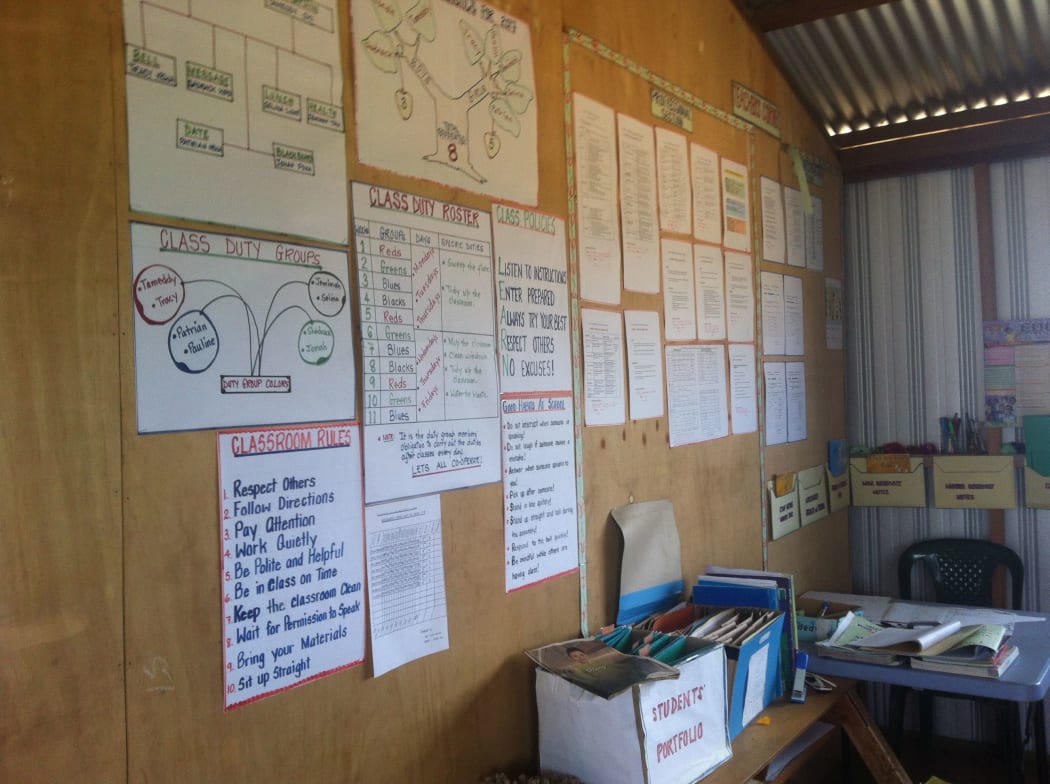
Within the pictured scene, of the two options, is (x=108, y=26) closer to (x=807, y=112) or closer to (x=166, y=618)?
(x=166, y=618)

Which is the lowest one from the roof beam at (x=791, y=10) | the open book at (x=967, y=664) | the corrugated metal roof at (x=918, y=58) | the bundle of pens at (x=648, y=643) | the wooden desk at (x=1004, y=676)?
the wooden desk at (x=1004, y=676)

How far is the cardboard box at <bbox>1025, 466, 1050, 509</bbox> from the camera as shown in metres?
3.60

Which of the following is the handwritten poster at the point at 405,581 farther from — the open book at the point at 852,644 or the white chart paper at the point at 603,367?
the open book at the point at 852,644

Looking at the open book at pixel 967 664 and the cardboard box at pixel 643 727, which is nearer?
the cardboard box at pixel 643 727

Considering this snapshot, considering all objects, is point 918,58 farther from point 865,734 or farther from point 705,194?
point 865,734

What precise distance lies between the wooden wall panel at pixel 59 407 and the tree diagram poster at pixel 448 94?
1.87 feet

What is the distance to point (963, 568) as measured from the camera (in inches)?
146

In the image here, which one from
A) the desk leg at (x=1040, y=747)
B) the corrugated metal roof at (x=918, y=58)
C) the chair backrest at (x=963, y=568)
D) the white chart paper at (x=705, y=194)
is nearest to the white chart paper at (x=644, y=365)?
the white chart paper at (x=705, y=194)

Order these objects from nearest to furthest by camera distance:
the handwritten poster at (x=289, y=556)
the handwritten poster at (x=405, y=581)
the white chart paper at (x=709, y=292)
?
the handwritten poster at (x=289, y=556) < the handwritten poster at (x=405, y=581) < the white chart paper at (x=709, y=292)

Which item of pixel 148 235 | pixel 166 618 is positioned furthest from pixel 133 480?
pixel 148 235

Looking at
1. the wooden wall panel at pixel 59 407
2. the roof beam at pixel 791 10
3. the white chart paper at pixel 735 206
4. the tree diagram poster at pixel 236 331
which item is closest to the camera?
the wooden wall panel at pixel 59 407

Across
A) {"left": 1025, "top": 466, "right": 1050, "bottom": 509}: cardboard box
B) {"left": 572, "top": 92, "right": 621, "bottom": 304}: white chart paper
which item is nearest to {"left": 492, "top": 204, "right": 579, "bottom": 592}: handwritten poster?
{"left": 572, "top": 92, "right": 621, "bottom": 304}: white chart paper

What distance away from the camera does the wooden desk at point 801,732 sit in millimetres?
2090

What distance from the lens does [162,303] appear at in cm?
137
